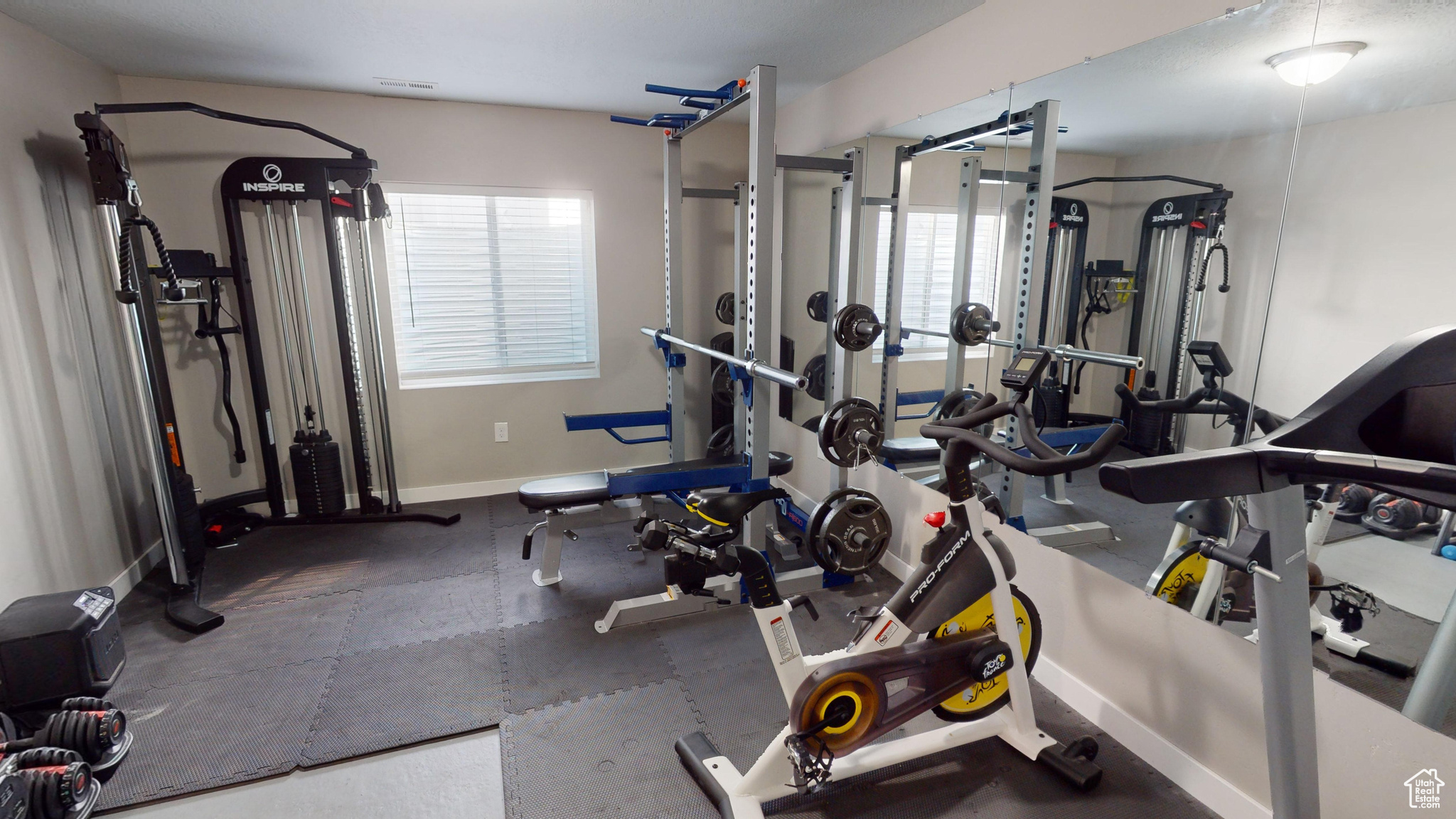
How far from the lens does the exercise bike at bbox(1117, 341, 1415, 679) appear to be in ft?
4.71

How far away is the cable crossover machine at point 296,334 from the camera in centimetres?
325

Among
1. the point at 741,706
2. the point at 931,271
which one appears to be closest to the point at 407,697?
the point at 741,706

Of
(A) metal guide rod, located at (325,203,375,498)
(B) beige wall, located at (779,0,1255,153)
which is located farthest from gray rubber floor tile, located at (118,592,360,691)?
(B) beige wall, located at (779,0,1255,153)

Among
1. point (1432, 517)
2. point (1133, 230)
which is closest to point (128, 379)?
point (1133, 230)

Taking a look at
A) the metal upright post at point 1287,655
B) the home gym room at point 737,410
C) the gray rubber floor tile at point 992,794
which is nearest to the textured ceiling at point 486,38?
the home gym room at point 737,410

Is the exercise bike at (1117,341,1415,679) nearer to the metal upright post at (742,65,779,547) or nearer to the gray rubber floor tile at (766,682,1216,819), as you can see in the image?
the gray rubber floor tile at (766,682,1216,819)

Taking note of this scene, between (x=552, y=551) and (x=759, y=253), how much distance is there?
1618 mm

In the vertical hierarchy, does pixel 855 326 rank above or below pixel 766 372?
above

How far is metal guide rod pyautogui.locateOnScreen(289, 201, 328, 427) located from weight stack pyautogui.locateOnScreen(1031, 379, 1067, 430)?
367 cm

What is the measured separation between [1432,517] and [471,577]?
321cm

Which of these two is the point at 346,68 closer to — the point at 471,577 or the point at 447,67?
the point at 447,67

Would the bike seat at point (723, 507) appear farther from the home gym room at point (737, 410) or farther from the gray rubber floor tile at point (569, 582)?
the gray rubber floor tile at point (569, 582)

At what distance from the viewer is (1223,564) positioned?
1.63m

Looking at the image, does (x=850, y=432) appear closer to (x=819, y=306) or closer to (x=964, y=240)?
(x=964, y=240)
